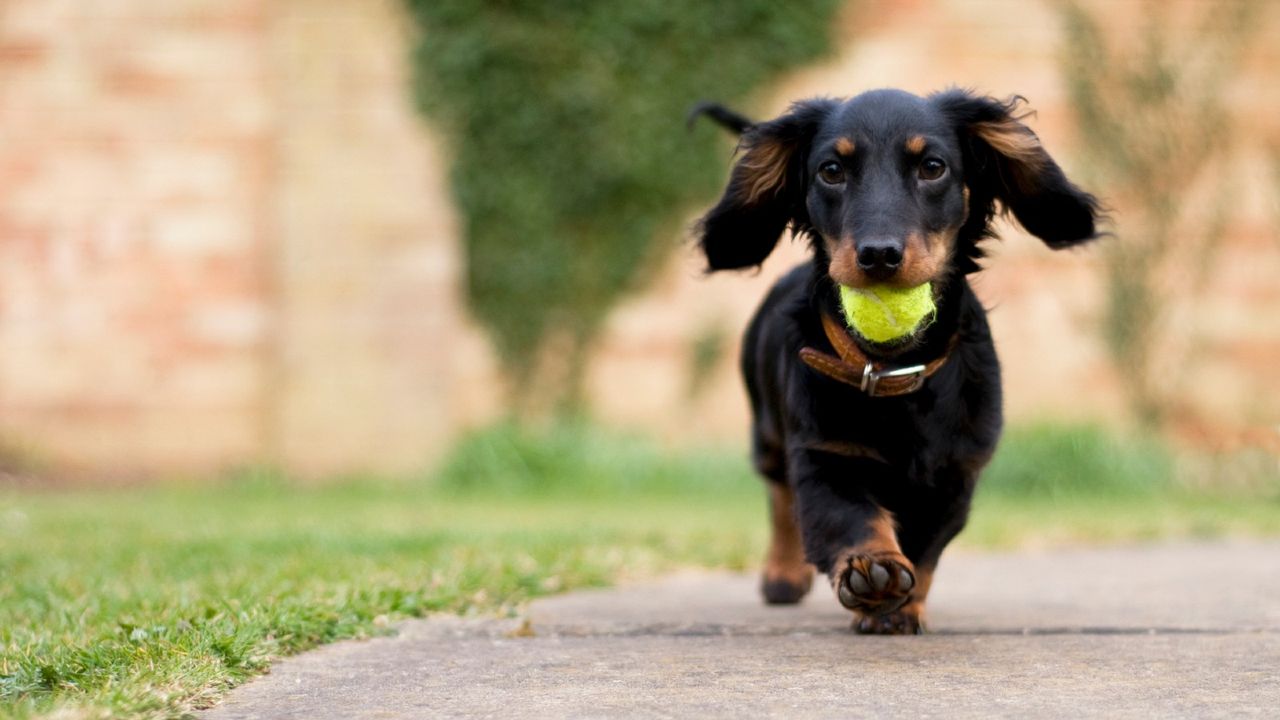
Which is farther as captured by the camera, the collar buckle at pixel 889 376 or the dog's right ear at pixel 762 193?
the dog's right ear at pixel 762 193

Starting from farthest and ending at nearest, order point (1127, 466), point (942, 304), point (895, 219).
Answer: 1. point (1127, 466)
2. point (942, 304)
3. point (895, 219)

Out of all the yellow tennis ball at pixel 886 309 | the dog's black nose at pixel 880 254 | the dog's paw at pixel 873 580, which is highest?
the dog's black nose at pixel 880 254

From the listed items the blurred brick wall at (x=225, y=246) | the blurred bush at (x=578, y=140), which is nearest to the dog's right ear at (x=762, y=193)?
the blurred brick wall at (x=225, y=246)

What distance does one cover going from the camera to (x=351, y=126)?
28.9ft

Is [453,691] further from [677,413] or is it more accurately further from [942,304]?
[677,413]

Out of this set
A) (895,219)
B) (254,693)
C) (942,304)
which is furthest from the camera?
(942,304)

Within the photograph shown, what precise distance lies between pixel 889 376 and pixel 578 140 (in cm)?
612

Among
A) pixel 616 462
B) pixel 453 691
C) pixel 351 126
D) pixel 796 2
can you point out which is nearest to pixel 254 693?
pixel 453 691

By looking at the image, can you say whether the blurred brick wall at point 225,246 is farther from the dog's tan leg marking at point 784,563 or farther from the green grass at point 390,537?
the dog's tan leg marking at point 784,563

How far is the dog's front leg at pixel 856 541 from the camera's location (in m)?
2.88

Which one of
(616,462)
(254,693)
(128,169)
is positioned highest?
(128,169)

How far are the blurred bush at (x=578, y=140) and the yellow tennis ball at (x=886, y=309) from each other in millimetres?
5944

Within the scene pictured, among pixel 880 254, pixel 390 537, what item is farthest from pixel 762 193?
pixel 390 537

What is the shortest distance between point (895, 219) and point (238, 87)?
22.0 feet
